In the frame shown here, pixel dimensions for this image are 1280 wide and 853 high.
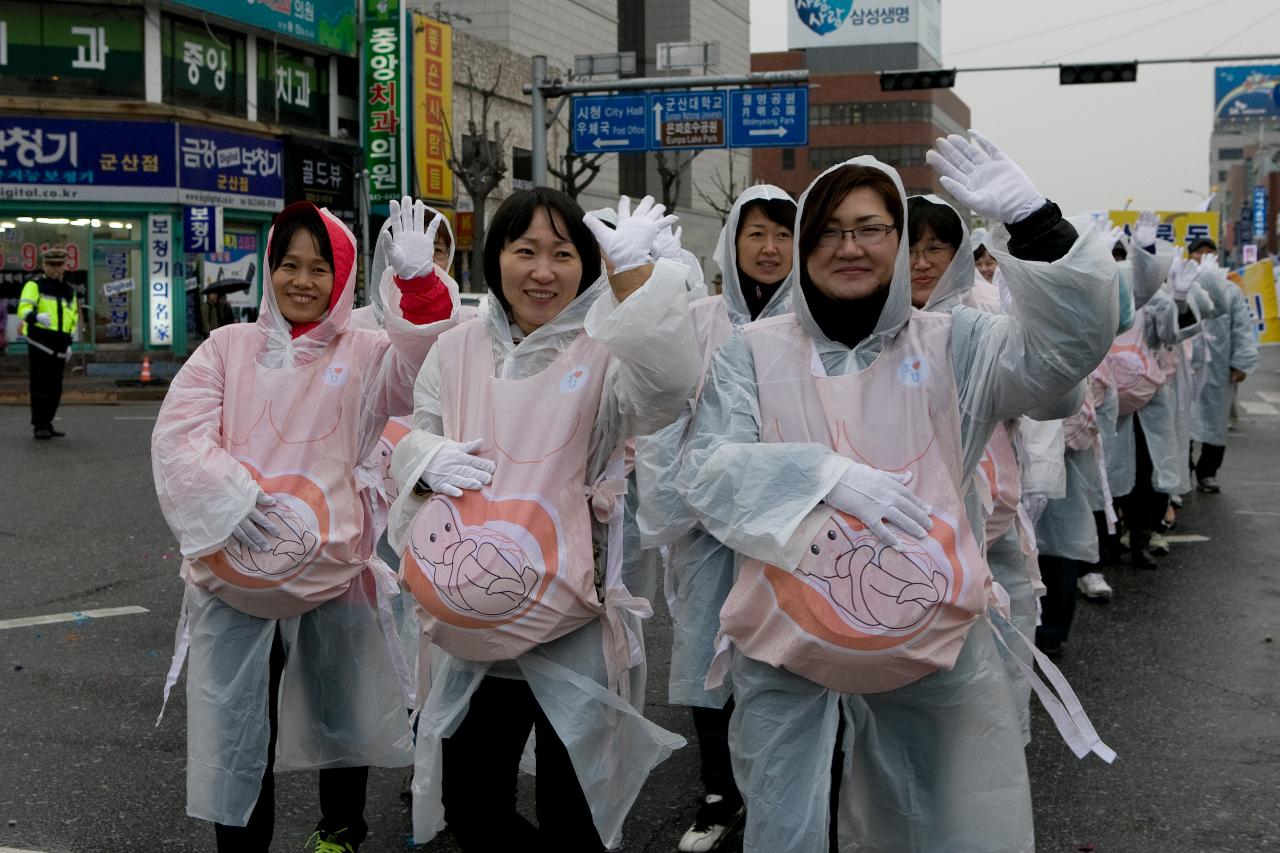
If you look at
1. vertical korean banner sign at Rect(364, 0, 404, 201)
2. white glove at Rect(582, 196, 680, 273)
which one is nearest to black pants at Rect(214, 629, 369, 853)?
white glove at Rect(582, 196, 680, 273)

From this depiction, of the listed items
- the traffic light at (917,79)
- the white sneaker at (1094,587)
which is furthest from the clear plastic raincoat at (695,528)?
the traffic light at (917,79)

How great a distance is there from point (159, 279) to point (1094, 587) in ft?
64.8

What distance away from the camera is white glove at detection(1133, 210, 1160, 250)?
20.3 feet

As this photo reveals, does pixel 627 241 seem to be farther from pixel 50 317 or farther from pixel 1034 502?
pixel 50 317

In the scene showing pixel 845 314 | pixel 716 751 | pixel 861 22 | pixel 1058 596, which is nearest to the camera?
pixel 845 314

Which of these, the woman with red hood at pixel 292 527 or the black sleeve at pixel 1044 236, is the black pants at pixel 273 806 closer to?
the woman with red hood at pixel 292 527

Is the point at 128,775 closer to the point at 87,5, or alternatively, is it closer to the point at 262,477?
the point at 262,477

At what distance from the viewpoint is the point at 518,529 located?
286 centimetres

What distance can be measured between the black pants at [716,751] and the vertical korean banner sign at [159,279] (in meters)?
21.1

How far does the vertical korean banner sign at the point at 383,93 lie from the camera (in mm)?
27547

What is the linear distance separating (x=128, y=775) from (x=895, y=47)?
81.1 m

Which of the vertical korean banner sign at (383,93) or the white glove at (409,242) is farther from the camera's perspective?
the vertical korean banner sign at (383,93)

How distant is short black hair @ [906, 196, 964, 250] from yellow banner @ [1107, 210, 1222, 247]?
8799 millimetres

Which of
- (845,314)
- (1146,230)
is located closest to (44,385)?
(1146,230)
